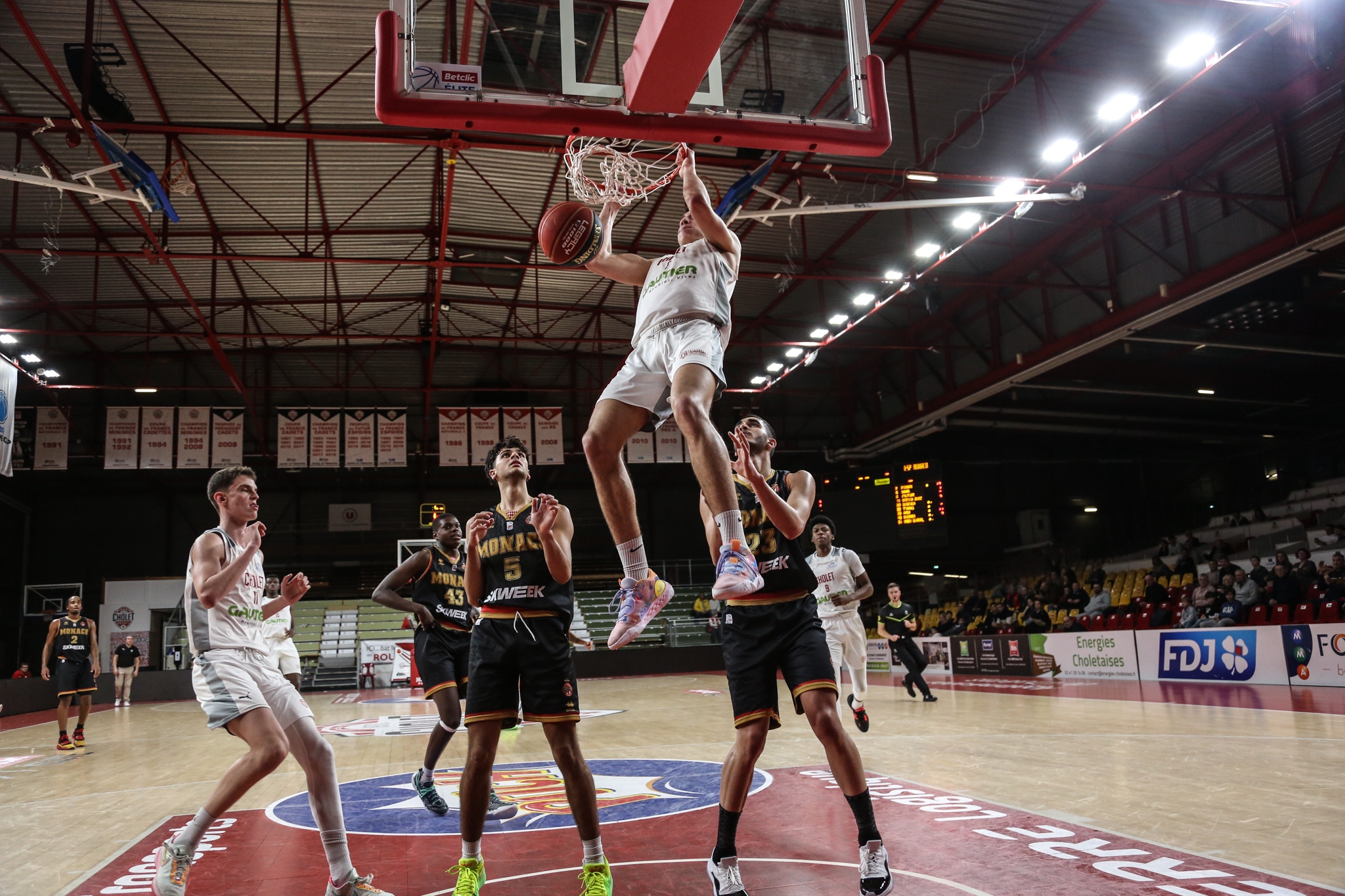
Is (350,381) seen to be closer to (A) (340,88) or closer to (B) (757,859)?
(A) (340,88)

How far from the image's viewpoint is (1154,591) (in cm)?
1830

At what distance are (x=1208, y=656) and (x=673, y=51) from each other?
46.1 ft

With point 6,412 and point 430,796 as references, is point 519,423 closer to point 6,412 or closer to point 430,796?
point 6,412

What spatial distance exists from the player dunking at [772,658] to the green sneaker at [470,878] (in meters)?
1.03

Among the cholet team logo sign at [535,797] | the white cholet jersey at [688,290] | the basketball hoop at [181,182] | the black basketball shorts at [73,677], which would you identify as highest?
the basketball hoop at [181,182]

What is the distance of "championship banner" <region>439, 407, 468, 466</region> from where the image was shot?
23.5m

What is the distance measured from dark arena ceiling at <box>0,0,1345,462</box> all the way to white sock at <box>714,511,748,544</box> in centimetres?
338

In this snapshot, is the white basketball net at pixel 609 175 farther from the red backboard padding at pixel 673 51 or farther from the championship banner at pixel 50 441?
the championship banner at pixel 50 441

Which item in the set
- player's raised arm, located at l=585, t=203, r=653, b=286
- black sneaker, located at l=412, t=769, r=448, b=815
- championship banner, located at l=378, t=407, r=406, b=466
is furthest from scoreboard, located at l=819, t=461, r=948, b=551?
player's raised arm, located at l=585, t=203, r=653, b=286

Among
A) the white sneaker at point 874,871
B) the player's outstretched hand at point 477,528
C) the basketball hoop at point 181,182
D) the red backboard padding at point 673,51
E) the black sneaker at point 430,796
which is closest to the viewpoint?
the white sneaker at point 874,871

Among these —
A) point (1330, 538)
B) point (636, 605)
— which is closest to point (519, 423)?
point (1330, 538)

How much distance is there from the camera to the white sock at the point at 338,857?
4.17 meters

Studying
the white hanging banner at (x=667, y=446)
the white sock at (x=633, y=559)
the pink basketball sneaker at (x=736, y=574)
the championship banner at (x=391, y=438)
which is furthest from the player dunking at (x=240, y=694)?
the white hanging banner at (x=667, y=446)

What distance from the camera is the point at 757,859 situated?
4.61 m
